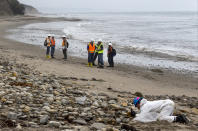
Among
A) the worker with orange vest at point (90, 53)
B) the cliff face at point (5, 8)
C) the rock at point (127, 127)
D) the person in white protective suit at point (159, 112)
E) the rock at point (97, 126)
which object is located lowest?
the rock at point (127, 127)

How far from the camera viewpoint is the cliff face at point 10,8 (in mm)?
87650

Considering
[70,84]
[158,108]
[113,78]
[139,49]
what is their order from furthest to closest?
[139,49], [113,78], [70,84], [158,108]

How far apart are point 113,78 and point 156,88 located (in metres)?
2.04

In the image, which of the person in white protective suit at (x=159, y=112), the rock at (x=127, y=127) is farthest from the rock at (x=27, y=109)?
the person in white protective suit at (x=159, y=112)

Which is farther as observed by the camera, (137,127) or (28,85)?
(28,85)

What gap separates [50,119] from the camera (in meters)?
5.92

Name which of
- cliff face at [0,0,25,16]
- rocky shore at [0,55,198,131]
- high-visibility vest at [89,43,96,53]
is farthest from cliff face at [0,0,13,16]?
rocky shore at [0,55,198,131]

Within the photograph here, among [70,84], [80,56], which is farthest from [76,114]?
[80,56]

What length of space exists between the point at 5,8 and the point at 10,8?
9.51 feet

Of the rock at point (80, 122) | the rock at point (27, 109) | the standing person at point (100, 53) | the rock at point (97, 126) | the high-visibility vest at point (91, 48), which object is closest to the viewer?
the rock at point (97, 126)

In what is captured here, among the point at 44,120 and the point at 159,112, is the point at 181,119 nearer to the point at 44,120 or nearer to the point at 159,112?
the point at 159,112

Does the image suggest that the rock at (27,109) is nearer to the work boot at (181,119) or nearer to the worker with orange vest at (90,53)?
A: the work boot at (181,119)

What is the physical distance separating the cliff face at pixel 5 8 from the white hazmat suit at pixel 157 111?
284 feet

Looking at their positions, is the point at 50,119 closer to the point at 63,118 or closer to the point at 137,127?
the point at 63,118
